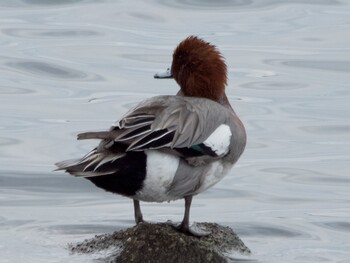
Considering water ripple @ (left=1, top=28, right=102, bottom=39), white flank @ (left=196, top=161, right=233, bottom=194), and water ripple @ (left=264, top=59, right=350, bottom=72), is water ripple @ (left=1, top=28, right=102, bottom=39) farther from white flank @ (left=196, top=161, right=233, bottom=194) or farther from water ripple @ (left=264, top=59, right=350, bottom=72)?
white flank @ (left=196, top=161, right=233, bottom=194)

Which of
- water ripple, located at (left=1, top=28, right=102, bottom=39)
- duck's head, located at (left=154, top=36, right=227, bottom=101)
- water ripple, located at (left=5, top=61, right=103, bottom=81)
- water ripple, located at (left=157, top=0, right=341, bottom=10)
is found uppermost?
duck's head, located at (left=154, top=36, right=227, bottom=101)

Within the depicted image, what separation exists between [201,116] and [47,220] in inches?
91.4

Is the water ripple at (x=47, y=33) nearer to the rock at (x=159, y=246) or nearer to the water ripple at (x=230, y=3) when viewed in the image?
the water ripple at (x=230, y=3)

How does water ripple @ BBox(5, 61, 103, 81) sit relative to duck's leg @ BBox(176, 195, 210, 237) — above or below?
below

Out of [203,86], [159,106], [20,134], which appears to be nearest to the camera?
[159,106]

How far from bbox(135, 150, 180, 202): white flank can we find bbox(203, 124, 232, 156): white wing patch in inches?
11.4

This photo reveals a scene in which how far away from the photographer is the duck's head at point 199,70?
7078mm

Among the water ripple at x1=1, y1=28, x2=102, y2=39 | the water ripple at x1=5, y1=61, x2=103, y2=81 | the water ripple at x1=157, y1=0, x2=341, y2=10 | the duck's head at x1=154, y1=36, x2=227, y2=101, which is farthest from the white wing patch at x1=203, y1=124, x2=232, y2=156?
the water ripple at x1=157, y1=0, x2=341, y2=10

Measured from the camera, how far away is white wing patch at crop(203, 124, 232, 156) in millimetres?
6523

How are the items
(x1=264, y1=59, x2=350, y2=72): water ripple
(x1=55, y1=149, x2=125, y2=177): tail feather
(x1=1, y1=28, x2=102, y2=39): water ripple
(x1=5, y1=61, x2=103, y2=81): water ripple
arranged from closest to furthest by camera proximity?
(x1=55, y1=149, x2=125, y2=177): tail feather
(x1=5, y1=61, x2=103, y2=81): water ripple
(x1=264, y1=59, x2=350, y2=72): water ripple
(x1=1, y1=28, x2=102, y2=39): water ripple

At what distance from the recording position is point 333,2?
1850cm

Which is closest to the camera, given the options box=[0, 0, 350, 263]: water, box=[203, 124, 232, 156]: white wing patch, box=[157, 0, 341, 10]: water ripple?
box=[203, 124, 232, 156]: white wing patch

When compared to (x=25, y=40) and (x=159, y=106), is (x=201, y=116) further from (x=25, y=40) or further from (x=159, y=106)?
(x=25, y=40)

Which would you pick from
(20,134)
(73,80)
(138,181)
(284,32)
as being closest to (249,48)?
(284,32)
